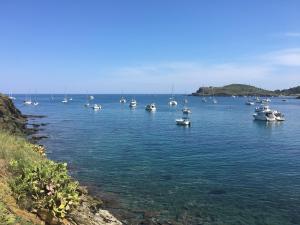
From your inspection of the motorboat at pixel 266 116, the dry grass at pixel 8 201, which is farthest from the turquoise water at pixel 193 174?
the motorboat at pixel 266 116

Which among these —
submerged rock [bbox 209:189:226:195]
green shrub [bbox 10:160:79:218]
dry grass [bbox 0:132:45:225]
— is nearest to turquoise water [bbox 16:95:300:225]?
submerged rock [bbox 209:189:226:195]

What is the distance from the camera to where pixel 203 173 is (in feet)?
130

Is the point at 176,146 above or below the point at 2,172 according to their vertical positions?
below

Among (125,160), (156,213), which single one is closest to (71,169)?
(125,160)

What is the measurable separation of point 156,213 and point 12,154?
1041cm

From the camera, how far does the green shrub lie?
16.6 meters

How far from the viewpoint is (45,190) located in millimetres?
17297

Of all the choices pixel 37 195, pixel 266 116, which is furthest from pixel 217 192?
pixel 266 116

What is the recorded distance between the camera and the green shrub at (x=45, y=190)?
16.6 m

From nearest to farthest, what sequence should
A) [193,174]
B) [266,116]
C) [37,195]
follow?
[37,195] → [193,174] → [266,116]

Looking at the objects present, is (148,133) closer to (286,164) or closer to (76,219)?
(286,164)

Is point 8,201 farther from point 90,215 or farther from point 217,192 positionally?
point 217,192

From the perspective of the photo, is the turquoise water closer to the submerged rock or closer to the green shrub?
the submerged rock

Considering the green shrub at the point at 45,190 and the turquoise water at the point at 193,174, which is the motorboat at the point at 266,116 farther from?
the green shrub at the point at 45,190
